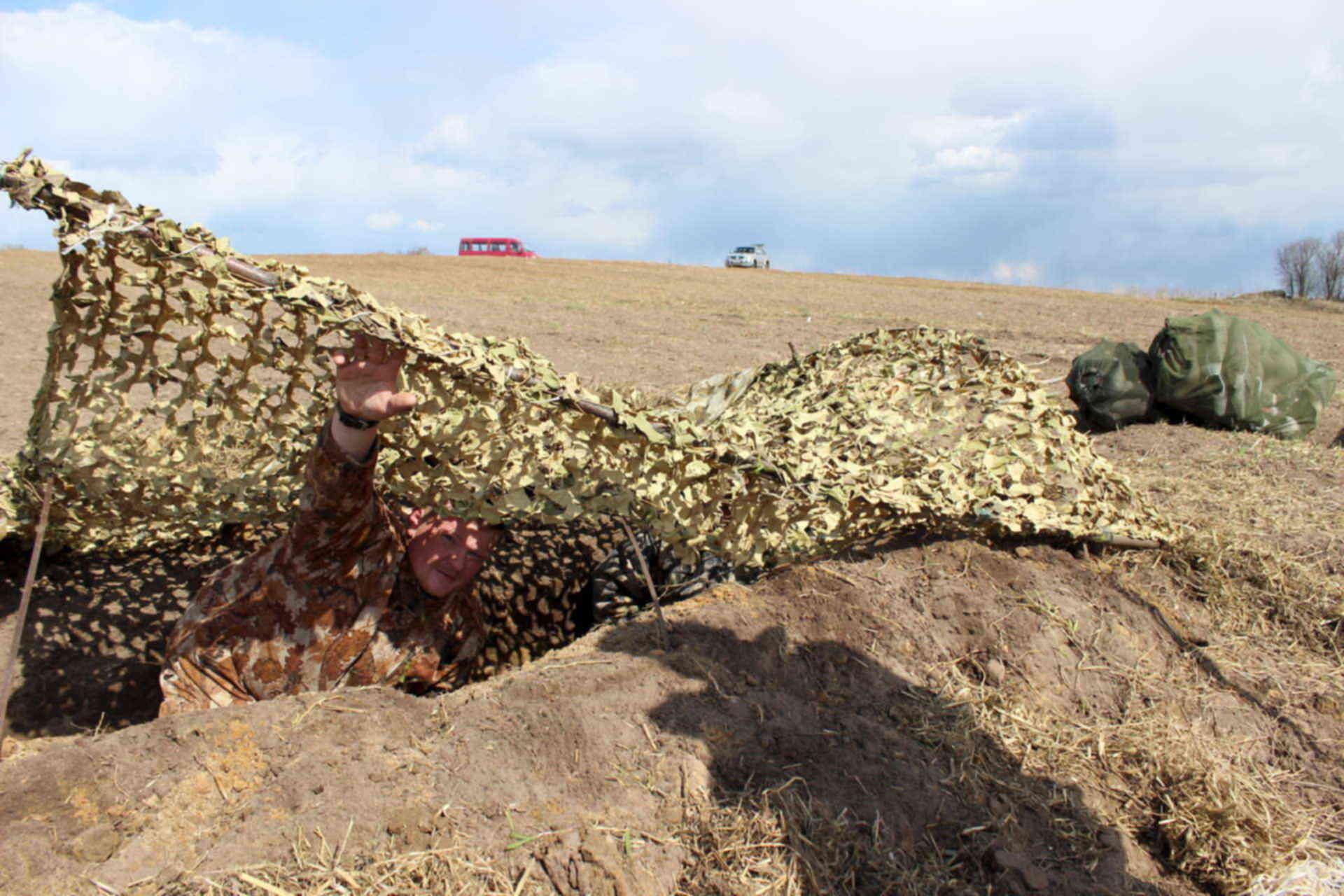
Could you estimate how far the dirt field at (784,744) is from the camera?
161cm

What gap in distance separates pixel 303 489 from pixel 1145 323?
14.4 m

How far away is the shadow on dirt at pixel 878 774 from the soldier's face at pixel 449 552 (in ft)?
1.79

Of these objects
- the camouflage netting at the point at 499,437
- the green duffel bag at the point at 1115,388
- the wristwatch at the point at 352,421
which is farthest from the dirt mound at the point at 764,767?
the green duffel bag at the point at 1115,388

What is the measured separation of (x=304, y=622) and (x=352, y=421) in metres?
0.76

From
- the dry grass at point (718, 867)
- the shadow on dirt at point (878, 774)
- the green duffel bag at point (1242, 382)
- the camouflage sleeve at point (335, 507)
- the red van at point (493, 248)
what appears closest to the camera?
the dry grass at point (718, 867)

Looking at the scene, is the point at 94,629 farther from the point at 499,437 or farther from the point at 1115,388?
the point at 1115,388

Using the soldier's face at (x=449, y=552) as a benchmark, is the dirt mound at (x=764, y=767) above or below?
below

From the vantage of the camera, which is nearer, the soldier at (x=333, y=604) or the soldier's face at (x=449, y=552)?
the soldier at (x=333, y=604)

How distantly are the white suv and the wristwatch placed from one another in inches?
1218

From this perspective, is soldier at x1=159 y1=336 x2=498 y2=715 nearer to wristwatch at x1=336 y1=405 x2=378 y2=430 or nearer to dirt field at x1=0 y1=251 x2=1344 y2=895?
wristwatch at x1=336 y1=405 x2=378 y2=430

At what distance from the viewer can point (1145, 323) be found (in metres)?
13.3

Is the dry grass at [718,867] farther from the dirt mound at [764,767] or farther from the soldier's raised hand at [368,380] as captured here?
the soldier's raised hand at [368,380]

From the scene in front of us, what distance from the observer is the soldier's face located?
8.23 ft

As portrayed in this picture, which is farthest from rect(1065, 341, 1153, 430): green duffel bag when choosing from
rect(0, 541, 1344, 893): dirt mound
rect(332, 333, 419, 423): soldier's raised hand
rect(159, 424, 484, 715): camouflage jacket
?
rect(332, 333, 419, 423): soldier's raised hand
